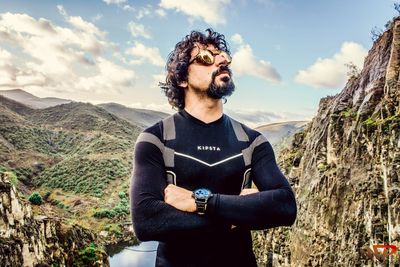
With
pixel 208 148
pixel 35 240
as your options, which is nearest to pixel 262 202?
pixel 208 148

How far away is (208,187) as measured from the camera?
3.60 meters

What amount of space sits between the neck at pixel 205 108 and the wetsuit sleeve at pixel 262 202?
0.59 meters

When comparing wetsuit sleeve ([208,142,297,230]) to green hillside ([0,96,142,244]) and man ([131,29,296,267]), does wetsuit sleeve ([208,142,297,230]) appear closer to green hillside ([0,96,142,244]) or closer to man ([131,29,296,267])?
man ([131,29,296,267])

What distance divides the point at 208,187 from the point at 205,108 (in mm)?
905

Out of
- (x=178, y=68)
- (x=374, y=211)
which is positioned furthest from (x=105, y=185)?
(x=178, y=68)

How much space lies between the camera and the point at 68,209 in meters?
73.7

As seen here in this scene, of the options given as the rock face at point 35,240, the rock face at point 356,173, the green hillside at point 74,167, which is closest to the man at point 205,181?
the rock face at point 356,173

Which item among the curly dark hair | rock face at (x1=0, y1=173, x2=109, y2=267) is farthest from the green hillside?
the curly dark hair

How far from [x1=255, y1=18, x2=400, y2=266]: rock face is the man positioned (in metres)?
18.6

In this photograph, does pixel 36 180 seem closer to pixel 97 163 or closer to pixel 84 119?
pixel 97 163

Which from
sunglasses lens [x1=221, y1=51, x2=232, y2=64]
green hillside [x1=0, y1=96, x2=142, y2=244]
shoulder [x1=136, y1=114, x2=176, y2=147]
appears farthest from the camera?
green hillside [x1=0, y1=96, x2=142, y2=244]

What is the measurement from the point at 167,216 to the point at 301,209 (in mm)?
31291

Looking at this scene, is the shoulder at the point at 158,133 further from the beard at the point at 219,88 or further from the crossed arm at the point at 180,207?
the beard at the point at 219,88

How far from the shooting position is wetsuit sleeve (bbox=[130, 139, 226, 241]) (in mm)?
3346
